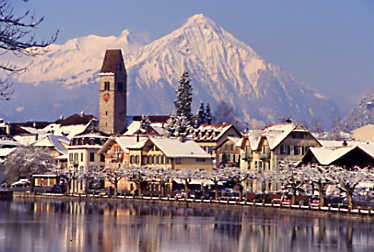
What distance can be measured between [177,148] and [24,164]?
76.9ft

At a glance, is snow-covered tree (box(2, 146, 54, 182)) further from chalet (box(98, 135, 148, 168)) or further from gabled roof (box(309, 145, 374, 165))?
gabled roof (box(309, 145, 374, 165))

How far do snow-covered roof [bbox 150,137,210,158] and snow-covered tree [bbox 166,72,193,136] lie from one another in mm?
24379

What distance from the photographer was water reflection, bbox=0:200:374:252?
181 ft

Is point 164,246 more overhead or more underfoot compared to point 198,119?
more underfoot

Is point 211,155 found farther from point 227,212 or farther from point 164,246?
point 164,246

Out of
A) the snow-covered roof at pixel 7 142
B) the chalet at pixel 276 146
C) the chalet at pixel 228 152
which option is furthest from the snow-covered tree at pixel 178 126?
the chalet at pixel 276 146

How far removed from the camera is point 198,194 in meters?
110

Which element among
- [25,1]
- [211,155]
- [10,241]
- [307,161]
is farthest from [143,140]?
[25,1]

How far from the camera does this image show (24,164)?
133 m

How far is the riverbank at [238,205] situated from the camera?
77562mm

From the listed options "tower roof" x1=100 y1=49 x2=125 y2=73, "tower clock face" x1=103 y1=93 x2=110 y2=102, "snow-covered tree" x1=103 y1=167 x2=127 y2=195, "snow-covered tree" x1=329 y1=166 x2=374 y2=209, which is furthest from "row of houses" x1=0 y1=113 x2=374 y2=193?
"tower roof" x1=100 y1=49 x2=125 y2=73

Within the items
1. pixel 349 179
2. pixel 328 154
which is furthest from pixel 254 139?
pixel 349 179

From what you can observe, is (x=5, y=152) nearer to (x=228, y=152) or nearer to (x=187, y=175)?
(x=228, y=152)

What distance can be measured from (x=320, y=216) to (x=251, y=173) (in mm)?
27590
